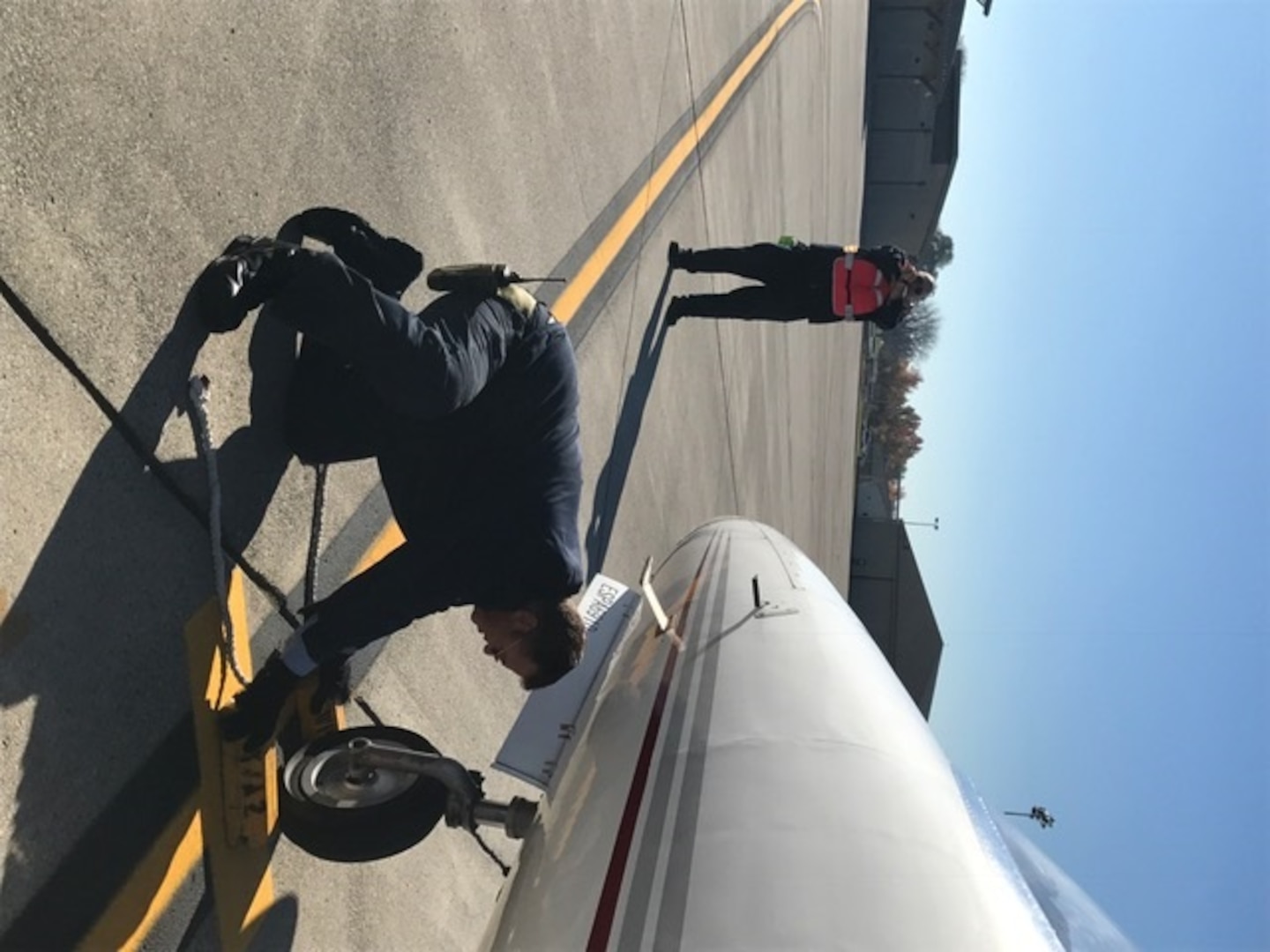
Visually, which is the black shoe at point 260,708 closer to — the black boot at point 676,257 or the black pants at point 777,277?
the black pants at point 777,277

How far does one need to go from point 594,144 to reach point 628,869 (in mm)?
5937

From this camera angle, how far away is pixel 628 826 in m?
2.77

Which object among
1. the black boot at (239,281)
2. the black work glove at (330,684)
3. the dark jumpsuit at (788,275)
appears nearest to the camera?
the black boot at (239,281)

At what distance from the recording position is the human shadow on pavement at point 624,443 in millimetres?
7336

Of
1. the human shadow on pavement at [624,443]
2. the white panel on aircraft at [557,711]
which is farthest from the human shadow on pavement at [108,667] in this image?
the human shadow on pavement at [624,443]

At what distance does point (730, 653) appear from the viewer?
3.85 m

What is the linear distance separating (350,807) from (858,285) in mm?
5297

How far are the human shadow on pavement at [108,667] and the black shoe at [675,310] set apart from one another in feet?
18.3

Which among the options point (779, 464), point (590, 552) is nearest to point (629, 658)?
point (590, 552)

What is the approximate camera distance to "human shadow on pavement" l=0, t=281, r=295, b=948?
8.92 ft

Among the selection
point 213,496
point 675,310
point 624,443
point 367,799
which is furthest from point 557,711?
point 675,310

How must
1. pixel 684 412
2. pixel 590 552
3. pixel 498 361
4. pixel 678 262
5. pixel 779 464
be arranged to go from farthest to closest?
pixel 779 464 → pixel 684 412 → pixel 678 262 → pixel 590 552 → pixel 498 361

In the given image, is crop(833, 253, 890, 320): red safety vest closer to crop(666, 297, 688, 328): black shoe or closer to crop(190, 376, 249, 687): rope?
crop(666, 297, 688, 328): black shoe

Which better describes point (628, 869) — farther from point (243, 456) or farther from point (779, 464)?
point (779, 464)
